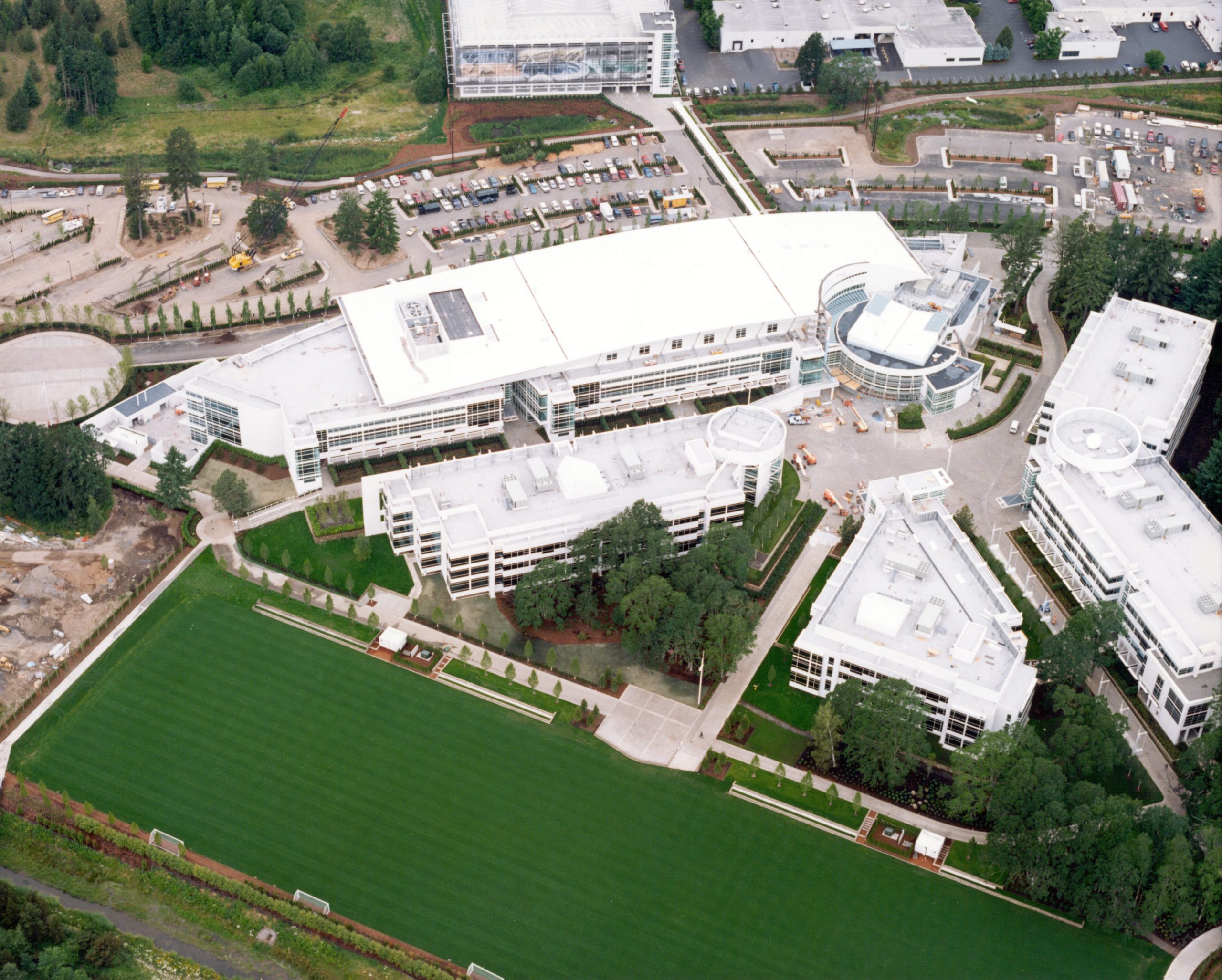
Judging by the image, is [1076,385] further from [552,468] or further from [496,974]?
[496,974]

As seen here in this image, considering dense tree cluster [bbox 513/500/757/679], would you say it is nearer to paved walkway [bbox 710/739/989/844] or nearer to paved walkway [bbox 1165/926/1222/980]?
paved walkway [bbox 710/739/989/844]

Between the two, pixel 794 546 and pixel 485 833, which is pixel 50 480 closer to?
pixel 485 833

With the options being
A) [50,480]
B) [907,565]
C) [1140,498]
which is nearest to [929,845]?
[907,565]

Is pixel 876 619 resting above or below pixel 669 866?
above

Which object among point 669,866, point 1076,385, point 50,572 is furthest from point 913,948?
point 50,572

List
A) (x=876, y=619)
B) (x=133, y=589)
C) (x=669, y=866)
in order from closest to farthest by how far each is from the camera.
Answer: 1. (x=669, y=866)
2. (x=876, y=619)
3. (x=133, y=589)
